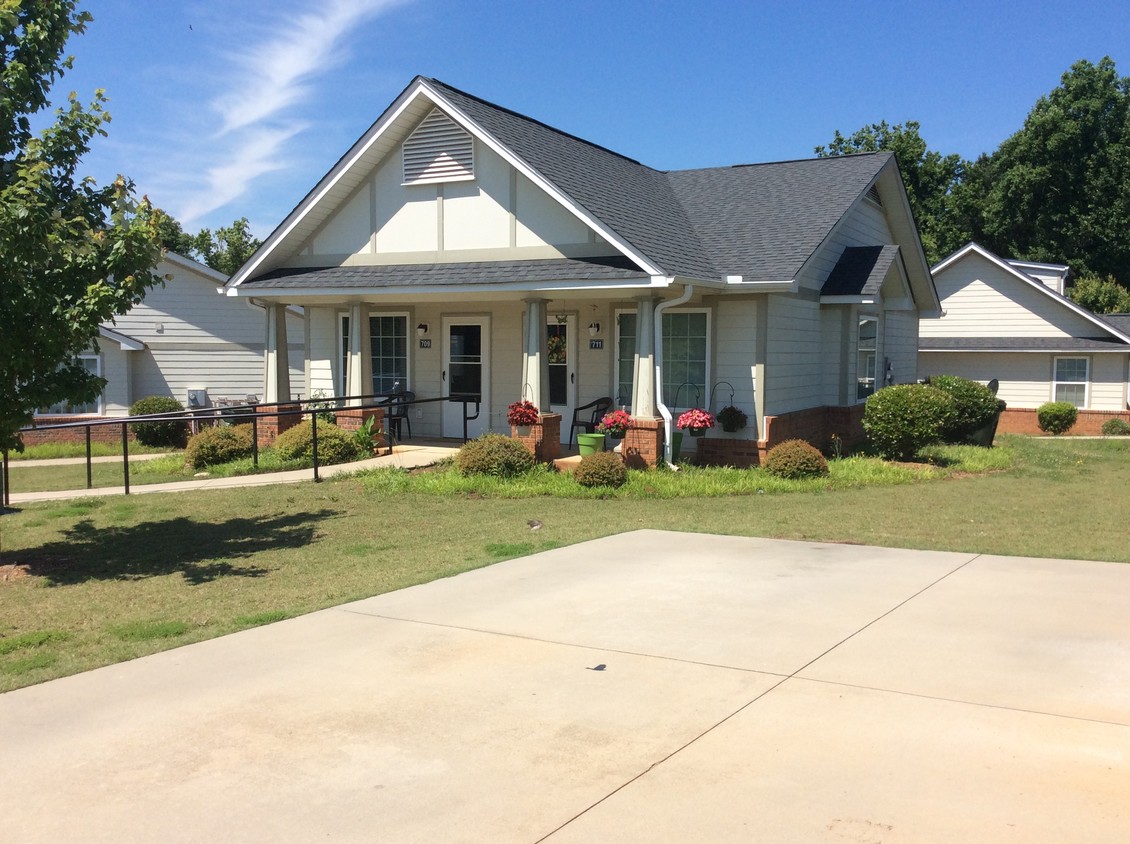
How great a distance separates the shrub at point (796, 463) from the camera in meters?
14.9

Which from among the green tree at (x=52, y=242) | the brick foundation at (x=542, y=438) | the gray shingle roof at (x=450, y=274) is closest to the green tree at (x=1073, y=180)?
the gray shingle roof at (x=450, y=274)

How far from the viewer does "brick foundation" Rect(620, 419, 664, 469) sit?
50.2ft

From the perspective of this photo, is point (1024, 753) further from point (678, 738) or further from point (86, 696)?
point (86, 696)

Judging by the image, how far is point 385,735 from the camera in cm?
504

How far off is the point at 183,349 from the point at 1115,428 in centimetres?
2572

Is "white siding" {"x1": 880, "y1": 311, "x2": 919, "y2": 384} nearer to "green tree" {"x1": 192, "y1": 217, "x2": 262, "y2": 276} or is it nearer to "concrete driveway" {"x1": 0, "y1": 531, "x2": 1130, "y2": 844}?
"concrete driveway" {"x1": 0, "y1": 531, "x2": 1130, "y2": 844}

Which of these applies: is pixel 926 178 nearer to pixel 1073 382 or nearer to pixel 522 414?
pixel 1073 382

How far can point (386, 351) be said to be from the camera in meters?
19.8

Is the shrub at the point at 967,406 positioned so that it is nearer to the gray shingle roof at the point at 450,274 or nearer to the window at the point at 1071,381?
the gray shingle roof at the point at 450,274

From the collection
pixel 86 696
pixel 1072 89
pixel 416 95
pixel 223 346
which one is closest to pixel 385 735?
pixel 86 696

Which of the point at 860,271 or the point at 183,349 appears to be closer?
the point at 860,271

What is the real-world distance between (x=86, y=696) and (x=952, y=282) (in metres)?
29.4

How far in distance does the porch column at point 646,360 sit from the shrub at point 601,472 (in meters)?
1.41

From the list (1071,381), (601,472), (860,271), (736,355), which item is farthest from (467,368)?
(1071,381)
